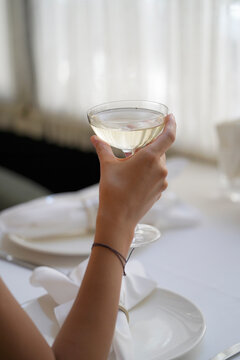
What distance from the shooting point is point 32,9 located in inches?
114

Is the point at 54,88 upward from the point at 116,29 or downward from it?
downward

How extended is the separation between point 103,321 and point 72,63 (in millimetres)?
2104

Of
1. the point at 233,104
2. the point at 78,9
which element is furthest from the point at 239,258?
the point at 78,9

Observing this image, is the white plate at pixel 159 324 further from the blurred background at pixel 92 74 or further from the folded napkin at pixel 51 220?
the blurred background at pixel 92 74

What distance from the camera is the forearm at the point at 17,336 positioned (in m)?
0.70

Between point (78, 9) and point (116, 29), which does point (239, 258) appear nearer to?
point (116, 29)

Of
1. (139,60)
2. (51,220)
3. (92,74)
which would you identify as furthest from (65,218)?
(92,74)

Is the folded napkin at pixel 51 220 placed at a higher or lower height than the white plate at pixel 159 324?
lower

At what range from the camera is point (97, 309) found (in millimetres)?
749

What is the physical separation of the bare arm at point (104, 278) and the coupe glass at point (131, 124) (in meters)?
0.08

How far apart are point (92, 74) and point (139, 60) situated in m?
0.37

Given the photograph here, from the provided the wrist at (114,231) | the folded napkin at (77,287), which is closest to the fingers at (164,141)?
the wrist at (114,231)

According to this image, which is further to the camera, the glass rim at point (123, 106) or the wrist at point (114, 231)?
the glass rim at point (123, 106)

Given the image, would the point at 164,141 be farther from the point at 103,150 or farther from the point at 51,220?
the point at 51,220
